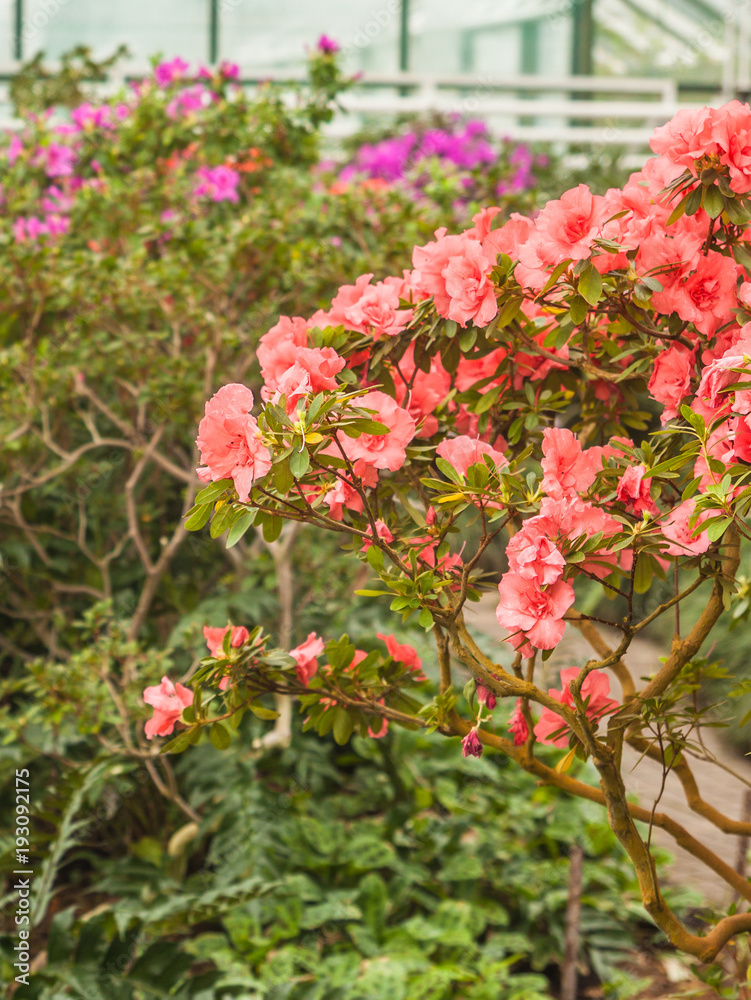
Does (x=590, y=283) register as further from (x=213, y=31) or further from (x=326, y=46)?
(x=213, y=31)

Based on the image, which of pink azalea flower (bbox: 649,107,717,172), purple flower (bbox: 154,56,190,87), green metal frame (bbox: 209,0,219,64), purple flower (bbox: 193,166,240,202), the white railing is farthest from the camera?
green metal frame (bbox: 209,0,219,64)

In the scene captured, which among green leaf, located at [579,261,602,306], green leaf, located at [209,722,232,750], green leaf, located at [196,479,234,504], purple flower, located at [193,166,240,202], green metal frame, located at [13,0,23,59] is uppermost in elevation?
green metal frame, located at [13,0,23,59]

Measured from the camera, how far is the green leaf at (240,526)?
83 cm

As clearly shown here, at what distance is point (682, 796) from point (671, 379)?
2.61 m

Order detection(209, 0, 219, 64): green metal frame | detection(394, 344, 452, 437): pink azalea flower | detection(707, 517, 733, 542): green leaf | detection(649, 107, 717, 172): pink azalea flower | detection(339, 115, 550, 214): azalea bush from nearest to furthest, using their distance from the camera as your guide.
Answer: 1. detection(707, 517, 733, 542): green leaf
2. detection(649, 107, 717, 172): pink azalea flower
3. detection(394, 344, 452, 437): pink azalea flower
4. detection(339, 115, 550, 214): azalea bush
5. detection(209, 0, 219, 64): green metal frame

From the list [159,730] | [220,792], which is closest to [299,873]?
[220,792]

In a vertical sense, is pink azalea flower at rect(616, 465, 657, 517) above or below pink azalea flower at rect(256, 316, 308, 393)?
below

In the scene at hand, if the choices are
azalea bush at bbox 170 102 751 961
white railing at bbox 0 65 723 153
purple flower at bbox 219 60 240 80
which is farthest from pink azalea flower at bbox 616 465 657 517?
white railing at bbox 0 65 723 153

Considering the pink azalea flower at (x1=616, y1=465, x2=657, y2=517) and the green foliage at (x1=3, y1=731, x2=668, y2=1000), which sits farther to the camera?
the green foliage at (x1=3, y1=731, x2=668, y2=1000)

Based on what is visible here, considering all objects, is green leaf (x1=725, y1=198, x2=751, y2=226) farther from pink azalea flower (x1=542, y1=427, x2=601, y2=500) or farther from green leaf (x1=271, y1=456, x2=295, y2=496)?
green leaf (x1=271, y1=456, x2=295, y2=496)

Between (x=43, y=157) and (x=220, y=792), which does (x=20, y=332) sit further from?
(x=220, y=792)

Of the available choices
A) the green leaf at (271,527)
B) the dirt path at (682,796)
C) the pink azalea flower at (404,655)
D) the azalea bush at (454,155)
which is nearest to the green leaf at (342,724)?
the pink azalea flower at (404,655)

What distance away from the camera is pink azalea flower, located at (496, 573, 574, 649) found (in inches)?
32.2

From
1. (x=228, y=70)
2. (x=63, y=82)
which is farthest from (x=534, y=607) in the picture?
(x=63, y=82)
